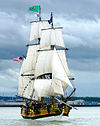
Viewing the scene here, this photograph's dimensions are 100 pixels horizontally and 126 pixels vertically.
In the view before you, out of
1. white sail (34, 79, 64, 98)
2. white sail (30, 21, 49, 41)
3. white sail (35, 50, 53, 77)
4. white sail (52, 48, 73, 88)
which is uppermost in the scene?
white sail (30, 21, 49, 41)

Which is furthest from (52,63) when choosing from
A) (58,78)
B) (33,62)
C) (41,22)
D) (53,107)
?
(41,22)

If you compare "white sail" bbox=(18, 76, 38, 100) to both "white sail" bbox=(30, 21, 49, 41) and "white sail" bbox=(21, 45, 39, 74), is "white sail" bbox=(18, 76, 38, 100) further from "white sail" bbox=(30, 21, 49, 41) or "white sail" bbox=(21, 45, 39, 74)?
"white sail" bbox=(30, 21, 49, 41)

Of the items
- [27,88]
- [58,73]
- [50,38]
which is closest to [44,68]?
[58,73]

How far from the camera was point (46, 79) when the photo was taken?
6975 centimetres

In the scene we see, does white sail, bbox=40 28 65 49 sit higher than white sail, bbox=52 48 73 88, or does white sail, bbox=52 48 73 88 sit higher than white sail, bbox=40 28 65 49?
white sail, bbox=40 28 65 49

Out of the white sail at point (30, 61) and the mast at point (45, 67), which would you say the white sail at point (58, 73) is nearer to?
the mast at point (45, 67)

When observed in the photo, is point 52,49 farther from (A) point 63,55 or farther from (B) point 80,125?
(B) point 80,125

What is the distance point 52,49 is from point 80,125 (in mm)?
18021

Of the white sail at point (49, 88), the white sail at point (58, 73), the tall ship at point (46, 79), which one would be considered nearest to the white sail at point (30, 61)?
the tall ship at point (46, 79)

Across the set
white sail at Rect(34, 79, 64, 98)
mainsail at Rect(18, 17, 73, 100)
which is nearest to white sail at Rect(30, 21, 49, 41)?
mainsail at Rect(18, 17, 73, 100)

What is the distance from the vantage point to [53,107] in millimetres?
68312

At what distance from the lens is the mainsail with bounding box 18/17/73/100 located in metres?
68.5

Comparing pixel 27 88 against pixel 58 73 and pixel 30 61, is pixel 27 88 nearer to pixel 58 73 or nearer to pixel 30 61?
pixel 30 61

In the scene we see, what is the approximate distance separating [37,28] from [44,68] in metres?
18.4
